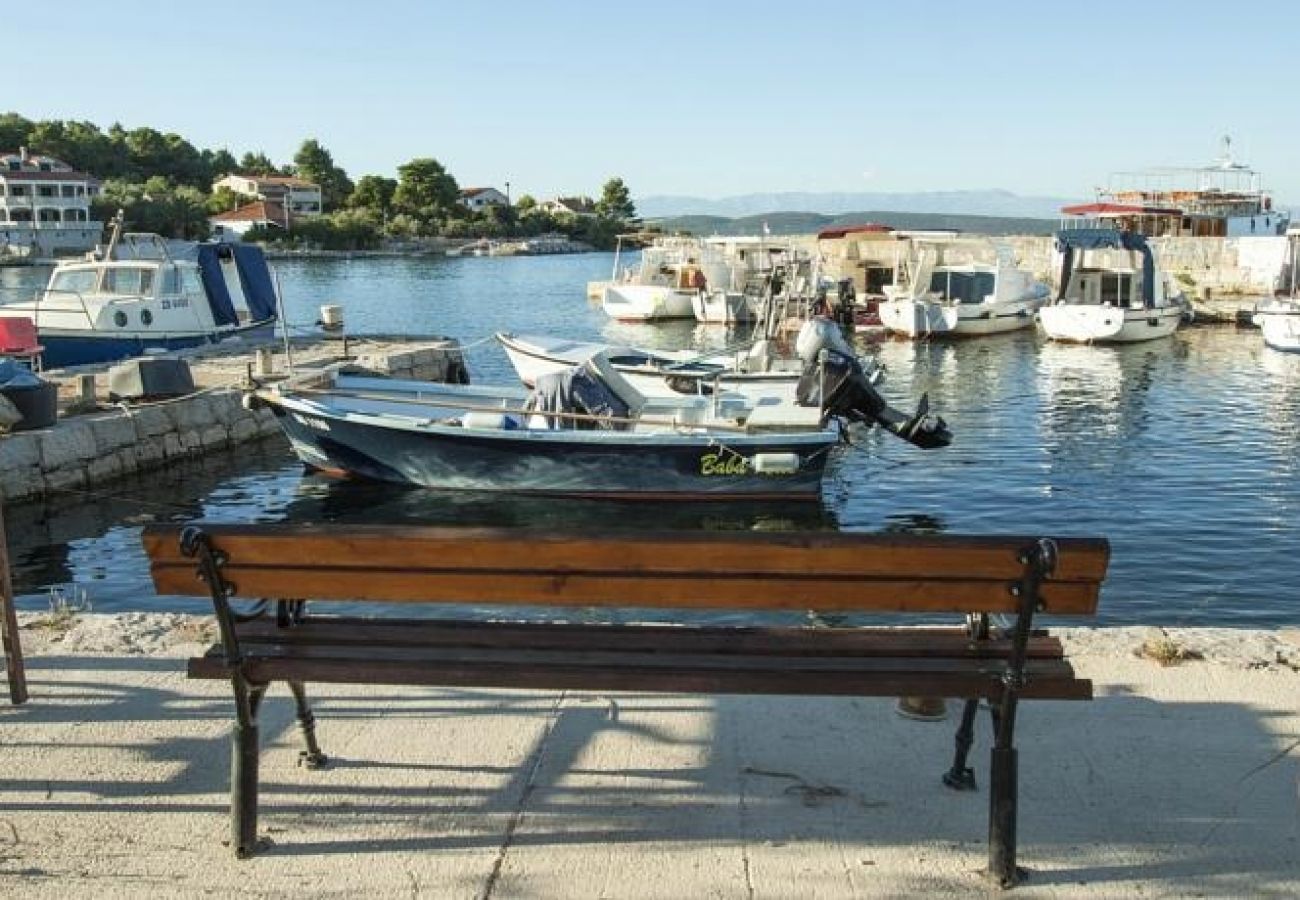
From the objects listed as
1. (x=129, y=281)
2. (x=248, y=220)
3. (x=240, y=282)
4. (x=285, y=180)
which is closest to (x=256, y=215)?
(x=248, y=220)

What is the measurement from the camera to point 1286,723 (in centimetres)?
482

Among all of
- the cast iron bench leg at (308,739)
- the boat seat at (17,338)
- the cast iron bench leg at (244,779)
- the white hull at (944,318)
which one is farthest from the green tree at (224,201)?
the cast iron bench leg at (244,779)

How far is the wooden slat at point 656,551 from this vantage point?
3.48 metres

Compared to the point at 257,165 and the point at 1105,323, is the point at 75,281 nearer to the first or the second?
the point at 1105,323

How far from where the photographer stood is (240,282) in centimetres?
2769

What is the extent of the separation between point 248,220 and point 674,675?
13504cm

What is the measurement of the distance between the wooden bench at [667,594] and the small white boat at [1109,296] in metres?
35.4

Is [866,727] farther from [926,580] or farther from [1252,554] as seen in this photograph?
[1252,554]

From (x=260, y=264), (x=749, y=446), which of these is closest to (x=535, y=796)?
(x=749, y=446)

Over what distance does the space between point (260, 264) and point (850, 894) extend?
89.0 ft

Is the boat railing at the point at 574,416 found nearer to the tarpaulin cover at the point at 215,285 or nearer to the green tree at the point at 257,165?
the tarpaulin cover at the point at 215,285

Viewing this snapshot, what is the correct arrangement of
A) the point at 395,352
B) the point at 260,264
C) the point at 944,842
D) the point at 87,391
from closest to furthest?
1. the point at 944,842
2. the point at 87,391
3. the point at 395,352
4. the point at 260,264

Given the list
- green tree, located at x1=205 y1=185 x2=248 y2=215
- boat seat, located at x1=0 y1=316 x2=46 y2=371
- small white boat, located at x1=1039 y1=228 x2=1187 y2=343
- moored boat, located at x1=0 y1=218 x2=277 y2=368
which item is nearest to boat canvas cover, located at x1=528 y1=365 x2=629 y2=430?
boat seat, located at x1=0 y1=316 x2=46 y2=371

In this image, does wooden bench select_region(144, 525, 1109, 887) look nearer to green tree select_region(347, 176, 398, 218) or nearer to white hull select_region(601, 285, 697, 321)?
white hull select_region(601, 285, 697, 321)
